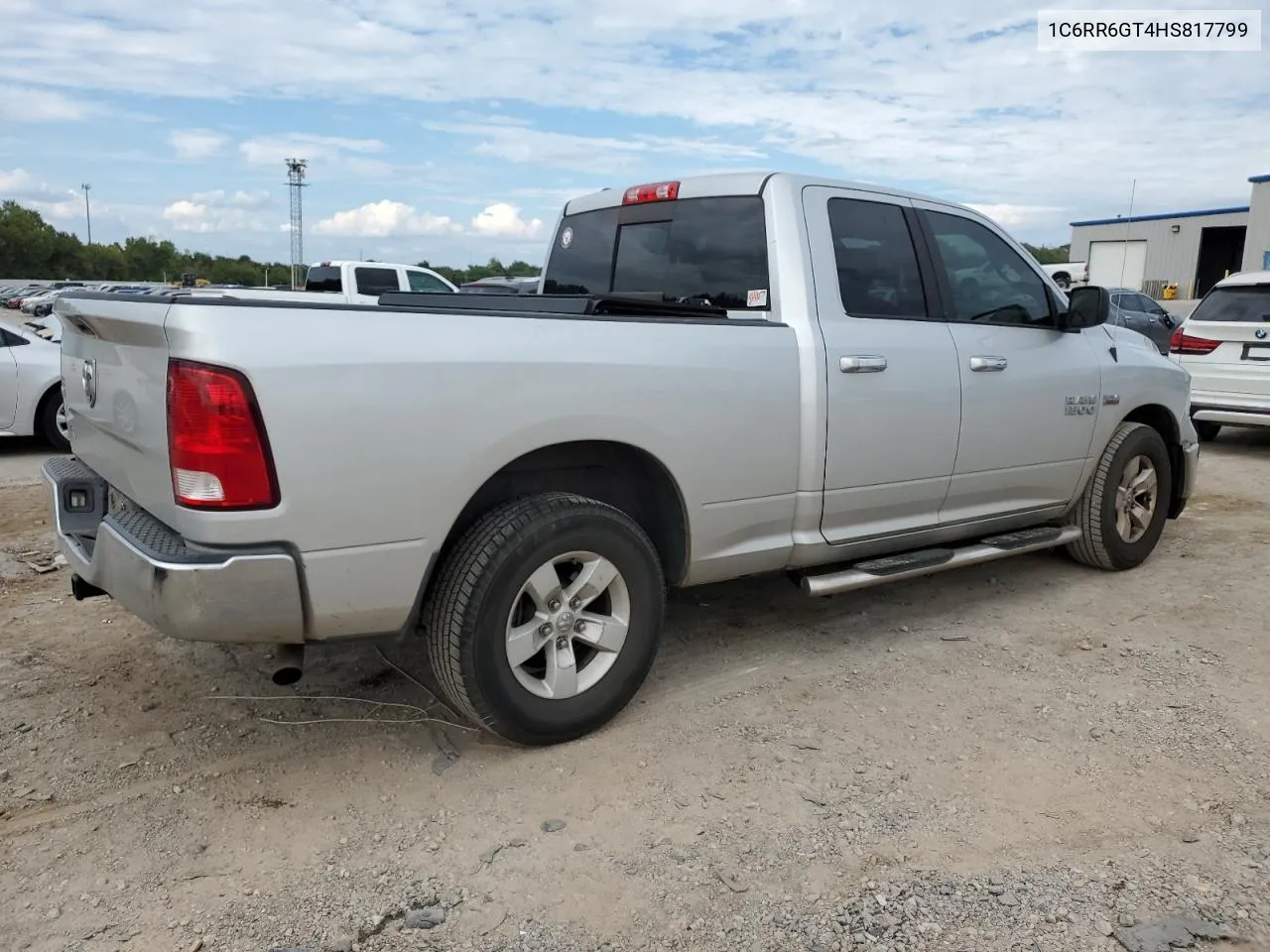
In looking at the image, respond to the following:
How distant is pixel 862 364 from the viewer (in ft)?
12.4

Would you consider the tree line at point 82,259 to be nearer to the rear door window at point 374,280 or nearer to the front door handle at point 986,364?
the rear door window at point 374,280

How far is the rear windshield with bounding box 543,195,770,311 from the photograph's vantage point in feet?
12.9

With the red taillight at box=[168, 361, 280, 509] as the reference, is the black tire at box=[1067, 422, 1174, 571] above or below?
below

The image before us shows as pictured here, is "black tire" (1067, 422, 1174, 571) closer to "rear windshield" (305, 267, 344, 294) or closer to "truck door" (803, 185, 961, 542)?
"truck door" (803, 185, 961, 542)

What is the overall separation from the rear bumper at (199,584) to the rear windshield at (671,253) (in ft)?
6.98

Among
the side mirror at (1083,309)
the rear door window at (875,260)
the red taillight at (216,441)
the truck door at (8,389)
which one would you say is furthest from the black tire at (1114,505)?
the truck door at (8,389)

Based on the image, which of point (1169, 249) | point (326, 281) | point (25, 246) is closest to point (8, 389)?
point (326, 281)

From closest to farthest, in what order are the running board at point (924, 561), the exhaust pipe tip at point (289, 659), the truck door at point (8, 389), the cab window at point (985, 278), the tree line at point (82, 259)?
the exhaust pipe tip at point (289, 659) → the running board at point (924, 561) → the cab window at point (985, 278) → the truck door at point (8, 389) → the tree line at point (82, 259)

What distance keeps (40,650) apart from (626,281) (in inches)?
115

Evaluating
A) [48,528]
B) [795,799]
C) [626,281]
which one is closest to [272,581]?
[795,799]

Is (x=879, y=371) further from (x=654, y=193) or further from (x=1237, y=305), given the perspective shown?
(x=1237, y=305)

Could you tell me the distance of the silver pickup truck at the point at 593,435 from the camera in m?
2.60

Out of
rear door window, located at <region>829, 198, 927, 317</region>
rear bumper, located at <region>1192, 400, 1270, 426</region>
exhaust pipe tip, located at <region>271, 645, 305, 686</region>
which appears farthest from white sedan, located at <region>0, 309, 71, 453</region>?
rear bumper, located at <region>1192, 400, 1270, 426</region>

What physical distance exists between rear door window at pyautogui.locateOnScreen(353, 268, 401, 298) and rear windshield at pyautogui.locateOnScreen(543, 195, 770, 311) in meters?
12.1
